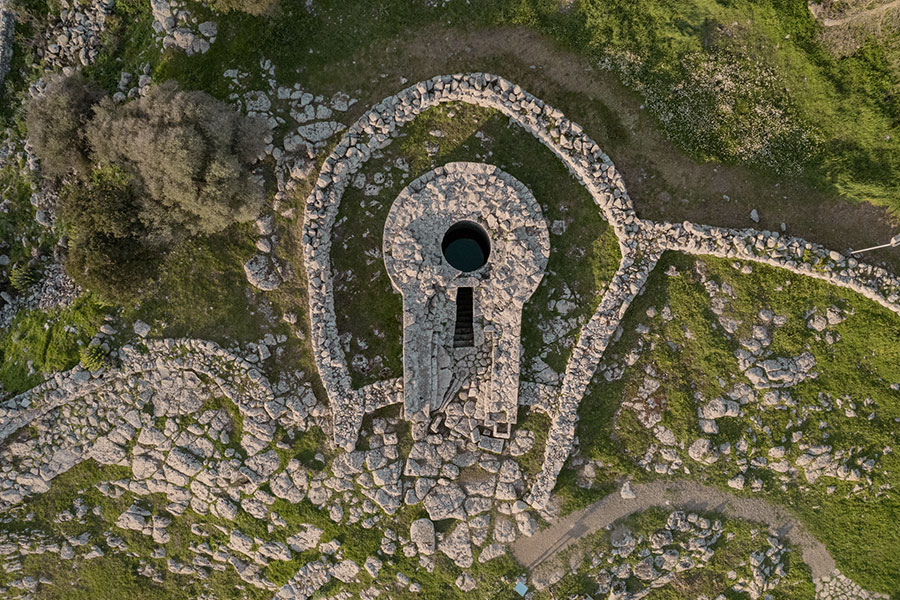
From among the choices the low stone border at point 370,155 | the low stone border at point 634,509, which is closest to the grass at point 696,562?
the low stone border at point 634,509

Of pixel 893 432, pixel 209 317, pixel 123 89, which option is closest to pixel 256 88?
pixel 123 89

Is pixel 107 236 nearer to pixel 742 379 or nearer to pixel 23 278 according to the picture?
pixel 23 278

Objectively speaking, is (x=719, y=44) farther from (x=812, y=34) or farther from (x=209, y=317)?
(x=209, y=317)

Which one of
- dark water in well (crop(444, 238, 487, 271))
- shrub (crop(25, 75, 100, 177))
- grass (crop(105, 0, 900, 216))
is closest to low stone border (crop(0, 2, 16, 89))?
shrub (crop(25, 75, 100, 177))

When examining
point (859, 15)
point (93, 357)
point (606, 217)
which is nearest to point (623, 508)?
point (606, 217)

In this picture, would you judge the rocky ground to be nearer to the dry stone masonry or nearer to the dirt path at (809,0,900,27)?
the dry stone masonry
